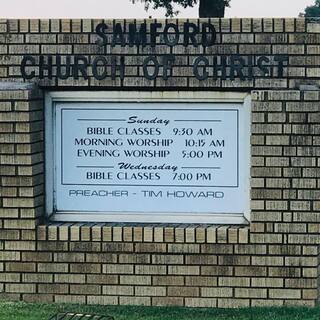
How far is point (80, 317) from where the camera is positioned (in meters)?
7.95

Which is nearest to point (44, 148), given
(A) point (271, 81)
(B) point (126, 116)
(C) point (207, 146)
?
(B) point (126, 116)

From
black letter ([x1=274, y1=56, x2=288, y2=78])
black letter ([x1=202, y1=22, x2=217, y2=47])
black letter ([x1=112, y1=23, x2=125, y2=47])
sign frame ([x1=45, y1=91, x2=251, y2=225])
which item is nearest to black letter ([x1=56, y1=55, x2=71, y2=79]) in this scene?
sign frame ([x1=45, y1=91, x2=251, y2=225])

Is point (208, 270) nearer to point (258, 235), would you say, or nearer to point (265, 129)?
point (258, 235)

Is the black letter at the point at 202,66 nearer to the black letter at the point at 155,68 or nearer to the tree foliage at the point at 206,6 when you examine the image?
the black letter at the point at 155,68

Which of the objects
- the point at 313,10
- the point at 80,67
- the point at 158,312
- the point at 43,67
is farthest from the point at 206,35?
the point at 313,10

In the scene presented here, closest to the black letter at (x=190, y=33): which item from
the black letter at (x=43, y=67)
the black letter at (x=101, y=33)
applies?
the black letter at (x=101, y=33)

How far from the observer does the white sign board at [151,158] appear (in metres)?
8.60

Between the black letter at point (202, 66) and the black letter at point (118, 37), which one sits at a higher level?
the black letter at point (118, 37)

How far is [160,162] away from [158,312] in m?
1.14

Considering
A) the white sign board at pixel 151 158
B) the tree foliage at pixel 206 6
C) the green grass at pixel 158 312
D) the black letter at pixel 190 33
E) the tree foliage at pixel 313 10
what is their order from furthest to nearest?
the tree foliage at pixel 313 10 < the tree foliage at pixel 206 6 < the white sign board at pixel 151 158 < the black letter at pixel 190 33 < the green grass at pixel 158 312

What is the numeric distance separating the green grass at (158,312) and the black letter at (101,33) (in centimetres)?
198

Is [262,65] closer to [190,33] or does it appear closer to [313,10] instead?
[190,33]

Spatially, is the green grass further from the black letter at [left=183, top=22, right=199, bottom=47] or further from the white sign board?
the black letter at [left=183, top=22, right=199, bottom=47]

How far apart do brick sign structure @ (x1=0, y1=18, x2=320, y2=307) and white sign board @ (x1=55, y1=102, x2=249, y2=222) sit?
0.03 ft
